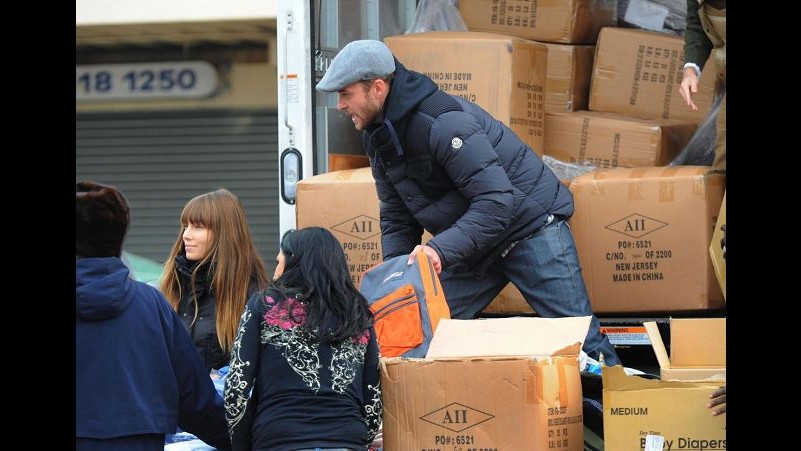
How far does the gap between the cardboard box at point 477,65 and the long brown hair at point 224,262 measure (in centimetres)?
105

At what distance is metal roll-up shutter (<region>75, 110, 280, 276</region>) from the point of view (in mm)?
13000

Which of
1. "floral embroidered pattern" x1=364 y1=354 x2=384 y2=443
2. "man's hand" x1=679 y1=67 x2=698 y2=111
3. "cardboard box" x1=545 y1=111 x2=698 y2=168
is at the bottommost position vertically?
"floral embroidered pattern" x1=364 y1=354 x2=384 y2=443

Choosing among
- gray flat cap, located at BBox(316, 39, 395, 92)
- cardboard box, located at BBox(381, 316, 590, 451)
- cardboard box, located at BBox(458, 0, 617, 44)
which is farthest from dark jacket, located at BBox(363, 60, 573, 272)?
cardboard box, located at BBox(458, 0, 617, 44)

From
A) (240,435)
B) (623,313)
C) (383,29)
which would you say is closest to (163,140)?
(383,29)

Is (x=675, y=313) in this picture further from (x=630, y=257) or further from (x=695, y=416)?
(x=695, y=416)

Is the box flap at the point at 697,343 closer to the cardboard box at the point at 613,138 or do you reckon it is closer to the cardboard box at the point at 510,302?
the cardboard box at the point at 510,302

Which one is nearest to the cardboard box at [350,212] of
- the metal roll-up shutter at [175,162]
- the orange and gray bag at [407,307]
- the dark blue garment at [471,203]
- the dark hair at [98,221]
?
the dark blue garment at [471,203]

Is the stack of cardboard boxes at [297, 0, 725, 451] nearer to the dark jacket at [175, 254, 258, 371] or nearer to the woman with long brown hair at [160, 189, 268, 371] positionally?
the woman with long brown hair at [160, 189, 268, 371]

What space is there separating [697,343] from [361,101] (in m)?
1.47

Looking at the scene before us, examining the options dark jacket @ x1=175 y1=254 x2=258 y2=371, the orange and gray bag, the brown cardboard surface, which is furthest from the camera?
dark jacket @ x1=175 y1=254 x2=258 y2=371

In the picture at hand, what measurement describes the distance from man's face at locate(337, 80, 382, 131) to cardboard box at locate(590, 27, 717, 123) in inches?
81.2

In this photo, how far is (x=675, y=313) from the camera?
17.6ft

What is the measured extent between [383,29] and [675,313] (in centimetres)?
204

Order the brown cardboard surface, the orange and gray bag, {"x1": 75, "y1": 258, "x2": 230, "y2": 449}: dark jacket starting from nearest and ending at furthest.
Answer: {"x1": 75, "y1": 258, "x2": 230, "y2": 449}: dark jacket → the brown cardboard surface → the orange and gray bag
